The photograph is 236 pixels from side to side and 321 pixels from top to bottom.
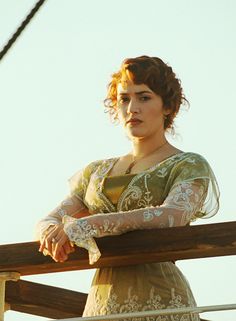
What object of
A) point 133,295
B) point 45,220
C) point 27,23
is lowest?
point 133,295

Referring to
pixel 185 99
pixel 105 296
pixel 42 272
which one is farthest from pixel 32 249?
pixel 185 99

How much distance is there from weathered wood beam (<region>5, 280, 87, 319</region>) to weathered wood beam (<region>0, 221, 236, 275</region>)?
2.01 feet

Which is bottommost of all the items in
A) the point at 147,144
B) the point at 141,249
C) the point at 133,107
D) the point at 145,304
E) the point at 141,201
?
the point at 145,304

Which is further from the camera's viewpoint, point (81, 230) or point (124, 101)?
point (124, 101)

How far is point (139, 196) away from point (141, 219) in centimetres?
31

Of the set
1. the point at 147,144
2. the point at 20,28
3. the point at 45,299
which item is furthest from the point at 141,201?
the point at 20,28

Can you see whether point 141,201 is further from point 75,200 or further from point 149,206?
point 75,200

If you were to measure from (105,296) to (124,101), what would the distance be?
2.35 ft

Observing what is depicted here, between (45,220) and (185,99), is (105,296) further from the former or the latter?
(185,99)

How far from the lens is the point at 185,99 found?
4.10 meters

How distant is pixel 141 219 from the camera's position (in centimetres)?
348

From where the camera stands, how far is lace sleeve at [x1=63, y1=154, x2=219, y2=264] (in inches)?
135

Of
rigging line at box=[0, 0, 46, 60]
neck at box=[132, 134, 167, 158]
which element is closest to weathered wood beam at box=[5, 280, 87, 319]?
neck at box=[132, 134, 167, 158]

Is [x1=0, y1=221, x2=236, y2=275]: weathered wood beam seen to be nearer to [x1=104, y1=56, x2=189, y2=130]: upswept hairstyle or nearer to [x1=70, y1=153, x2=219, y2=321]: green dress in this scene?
[x1=70, y1=153, x2=219, y2=321]: green dress
